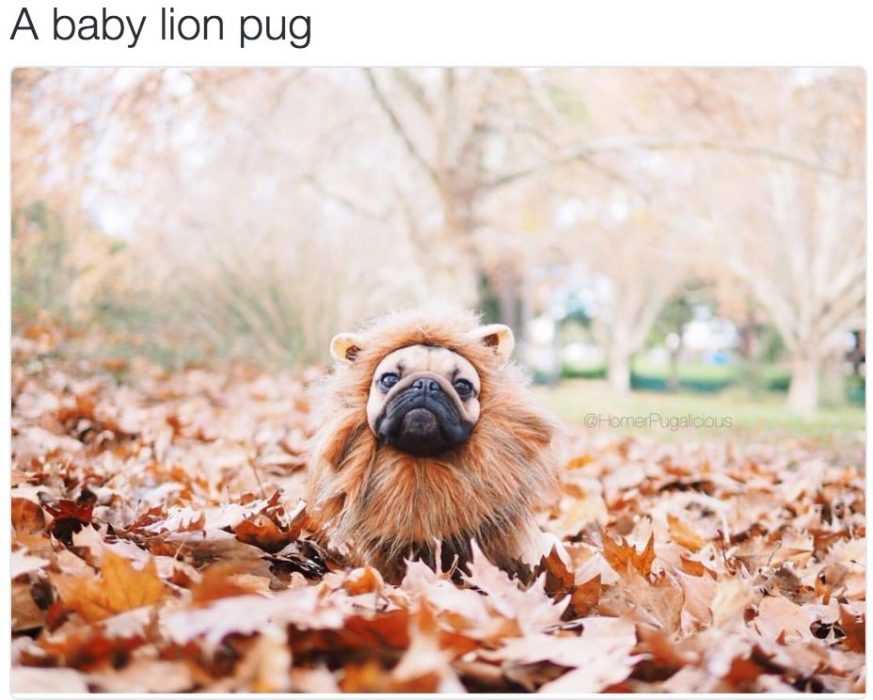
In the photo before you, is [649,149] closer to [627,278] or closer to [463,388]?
[463,388]

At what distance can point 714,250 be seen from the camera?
828 cm

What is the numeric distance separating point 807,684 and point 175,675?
823mm

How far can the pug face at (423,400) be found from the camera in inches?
58.0

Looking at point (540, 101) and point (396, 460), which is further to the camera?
point (540, 101)

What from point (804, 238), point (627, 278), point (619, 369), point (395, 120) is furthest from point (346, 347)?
point (627, 278)

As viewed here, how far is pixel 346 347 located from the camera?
1680 mm

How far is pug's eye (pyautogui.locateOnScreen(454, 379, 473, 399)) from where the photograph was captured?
156 cm

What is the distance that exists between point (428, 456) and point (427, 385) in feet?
0.48

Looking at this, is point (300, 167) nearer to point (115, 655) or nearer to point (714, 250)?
point (714, 250)

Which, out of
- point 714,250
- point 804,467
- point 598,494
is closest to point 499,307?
point 714,250

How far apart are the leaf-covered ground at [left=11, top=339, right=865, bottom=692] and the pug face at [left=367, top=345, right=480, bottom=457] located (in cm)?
23
